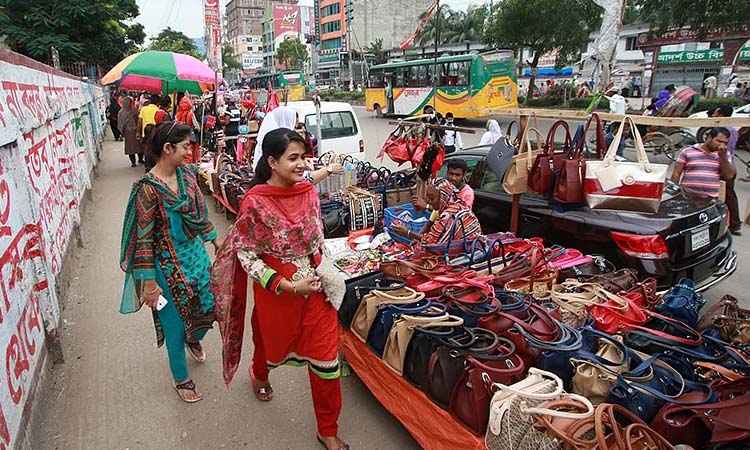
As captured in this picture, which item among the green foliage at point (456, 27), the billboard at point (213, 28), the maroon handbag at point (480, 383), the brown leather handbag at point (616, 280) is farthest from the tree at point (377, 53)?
the maroon handbag at point (480, 383)

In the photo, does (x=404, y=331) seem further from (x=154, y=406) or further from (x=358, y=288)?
(x=154, y=406)

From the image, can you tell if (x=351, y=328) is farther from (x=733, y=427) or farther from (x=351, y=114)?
(x=351, y=114)

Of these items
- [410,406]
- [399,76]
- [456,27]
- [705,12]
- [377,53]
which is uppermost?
[456,27]

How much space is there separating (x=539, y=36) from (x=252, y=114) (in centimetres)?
1681

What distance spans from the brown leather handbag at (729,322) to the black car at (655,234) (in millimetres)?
715

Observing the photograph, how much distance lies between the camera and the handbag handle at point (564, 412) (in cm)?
169

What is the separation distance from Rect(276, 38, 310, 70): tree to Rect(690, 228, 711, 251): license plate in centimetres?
6920

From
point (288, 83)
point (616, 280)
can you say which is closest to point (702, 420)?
point (616, 280)

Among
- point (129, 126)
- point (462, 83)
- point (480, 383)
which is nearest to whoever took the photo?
point (480, 383)

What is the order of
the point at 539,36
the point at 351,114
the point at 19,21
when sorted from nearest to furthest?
the point at 351,114
the point at 19,21
the point at 539,36

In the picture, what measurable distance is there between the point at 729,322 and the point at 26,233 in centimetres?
460

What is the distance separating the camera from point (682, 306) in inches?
107

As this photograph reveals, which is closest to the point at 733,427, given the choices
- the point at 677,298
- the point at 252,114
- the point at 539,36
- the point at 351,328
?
the point at 677,298

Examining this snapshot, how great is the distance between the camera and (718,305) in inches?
107
